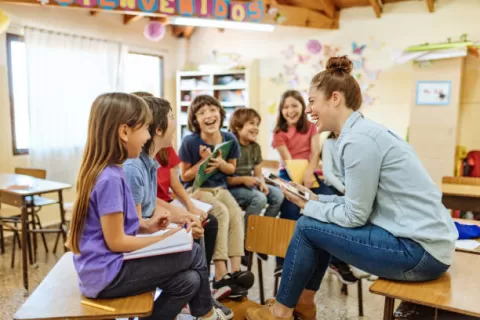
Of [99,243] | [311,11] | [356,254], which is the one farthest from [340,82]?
[311,11]

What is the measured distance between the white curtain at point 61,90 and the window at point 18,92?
12 cm

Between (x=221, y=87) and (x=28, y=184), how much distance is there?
2.90m

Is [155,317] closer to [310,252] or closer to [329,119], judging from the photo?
[310,252]

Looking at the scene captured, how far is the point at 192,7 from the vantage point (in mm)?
3789

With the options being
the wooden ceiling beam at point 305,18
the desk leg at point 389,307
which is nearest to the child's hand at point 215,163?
the desk leg at point 389,307

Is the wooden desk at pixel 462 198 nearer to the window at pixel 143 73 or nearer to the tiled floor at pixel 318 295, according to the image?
the tiled floor at pixel 318 295

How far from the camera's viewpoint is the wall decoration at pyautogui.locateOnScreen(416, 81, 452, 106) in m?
3.93

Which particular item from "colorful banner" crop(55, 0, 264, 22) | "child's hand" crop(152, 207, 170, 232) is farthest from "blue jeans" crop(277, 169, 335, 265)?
"colorful banner" crop(55, 0, 264, 22)

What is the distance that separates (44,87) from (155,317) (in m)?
3.35

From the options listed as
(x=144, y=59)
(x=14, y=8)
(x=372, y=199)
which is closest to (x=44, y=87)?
(x=14, y=8)

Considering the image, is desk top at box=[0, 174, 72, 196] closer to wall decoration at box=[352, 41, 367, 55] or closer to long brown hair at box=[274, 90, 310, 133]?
long brown hair at box=[274, 90, 310, 133]

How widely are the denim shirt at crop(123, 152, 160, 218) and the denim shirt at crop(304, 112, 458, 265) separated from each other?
2.58 ft

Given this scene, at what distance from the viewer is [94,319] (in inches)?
47.0

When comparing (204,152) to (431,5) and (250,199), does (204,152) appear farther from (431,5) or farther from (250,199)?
(431,5)
